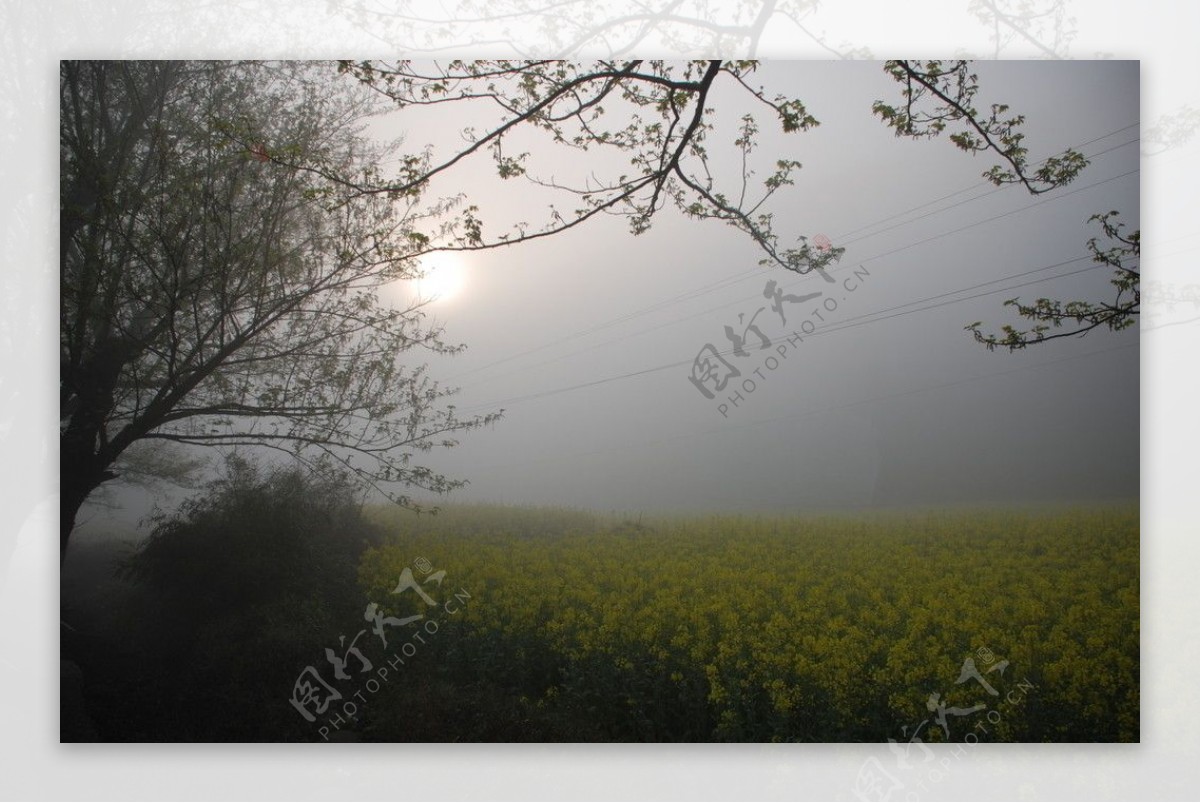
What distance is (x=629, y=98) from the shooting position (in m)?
3.30

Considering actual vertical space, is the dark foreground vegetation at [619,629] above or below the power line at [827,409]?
below

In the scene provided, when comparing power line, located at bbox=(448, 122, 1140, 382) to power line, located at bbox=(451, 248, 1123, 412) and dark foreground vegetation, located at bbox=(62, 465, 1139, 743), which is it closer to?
power line, located at bbox=(451, 248, 1123, 412)

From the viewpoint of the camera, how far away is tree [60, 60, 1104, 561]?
10.7ft

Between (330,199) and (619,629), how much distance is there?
196cm

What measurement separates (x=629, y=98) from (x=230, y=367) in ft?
5.99

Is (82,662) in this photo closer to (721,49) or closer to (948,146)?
(721,49)

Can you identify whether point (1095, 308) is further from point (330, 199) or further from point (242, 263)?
point (242, 263)

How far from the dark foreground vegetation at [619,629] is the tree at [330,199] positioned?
0.39m

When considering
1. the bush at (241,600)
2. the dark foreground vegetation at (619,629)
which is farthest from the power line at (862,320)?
the bush at (241,600)

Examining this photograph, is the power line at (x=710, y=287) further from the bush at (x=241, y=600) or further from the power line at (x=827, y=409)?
the bush at (x=241, y=600)

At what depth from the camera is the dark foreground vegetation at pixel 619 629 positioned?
3.16 m

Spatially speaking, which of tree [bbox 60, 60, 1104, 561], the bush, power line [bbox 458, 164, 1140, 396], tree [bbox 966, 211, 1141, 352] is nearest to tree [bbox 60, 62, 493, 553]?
tree [bbox 60, 60, 1104, 561]

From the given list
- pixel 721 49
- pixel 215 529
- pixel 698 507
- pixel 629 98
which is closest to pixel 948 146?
pixel 721 49

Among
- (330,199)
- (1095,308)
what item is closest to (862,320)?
(1095,308)
